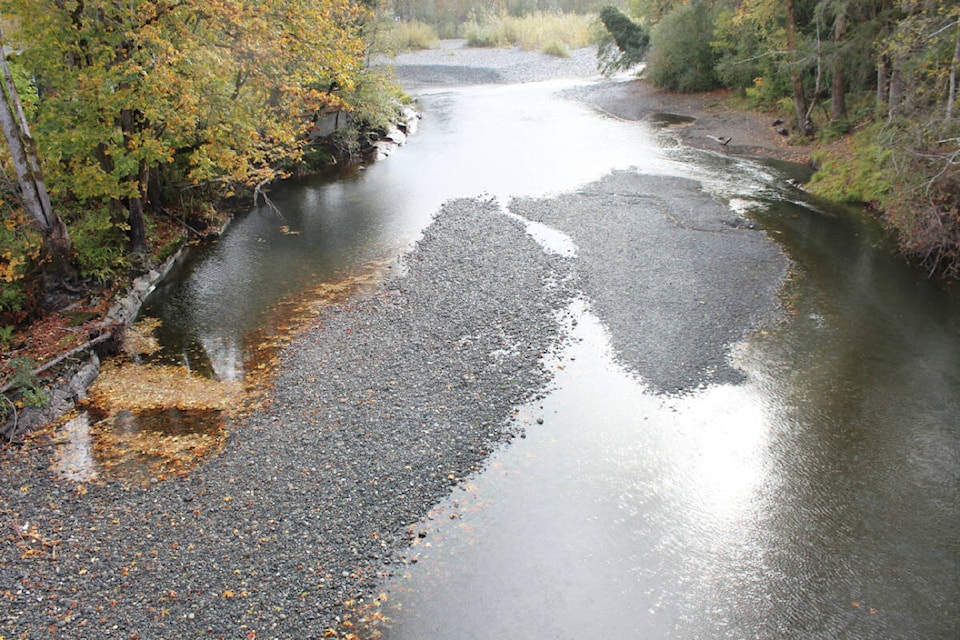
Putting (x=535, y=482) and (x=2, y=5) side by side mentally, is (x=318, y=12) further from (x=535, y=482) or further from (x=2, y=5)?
(x=535, y=482)

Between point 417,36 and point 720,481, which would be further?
point 417,36

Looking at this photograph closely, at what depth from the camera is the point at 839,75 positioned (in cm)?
2439

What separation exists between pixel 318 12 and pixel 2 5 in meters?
6.36

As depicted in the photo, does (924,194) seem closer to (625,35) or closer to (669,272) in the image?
(669,272)

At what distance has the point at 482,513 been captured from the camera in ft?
29.1

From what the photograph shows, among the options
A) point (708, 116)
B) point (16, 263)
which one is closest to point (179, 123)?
point (16, 263)

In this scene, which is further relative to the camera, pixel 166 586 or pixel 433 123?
pixel 433 123

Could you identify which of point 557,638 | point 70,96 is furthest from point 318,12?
point 557,638

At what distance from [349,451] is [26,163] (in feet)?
28.3

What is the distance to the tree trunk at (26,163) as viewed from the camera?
12055mm

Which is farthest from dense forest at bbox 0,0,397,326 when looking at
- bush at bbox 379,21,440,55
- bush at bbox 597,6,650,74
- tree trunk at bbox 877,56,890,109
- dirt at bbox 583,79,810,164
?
bush at bbox 379,21,440,55

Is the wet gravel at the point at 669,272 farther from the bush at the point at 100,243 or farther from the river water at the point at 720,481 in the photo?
the bush at the point at 100,243

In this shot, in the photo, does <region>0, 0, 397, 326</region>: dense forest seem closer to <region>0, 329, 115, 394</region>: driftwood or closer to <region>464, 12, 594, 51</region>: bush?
<region>0, 329, 115, 394</region>: driftwood

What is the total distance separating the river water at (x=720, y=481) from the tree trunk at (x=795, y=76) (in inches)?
429
